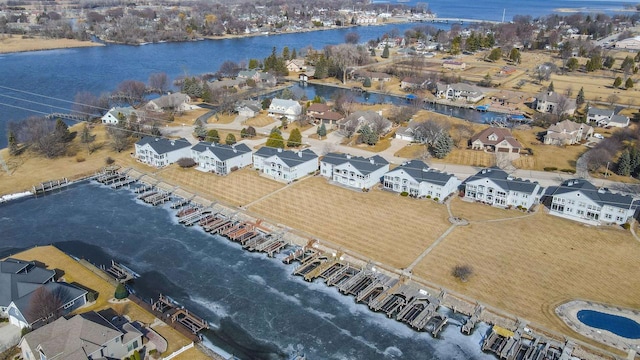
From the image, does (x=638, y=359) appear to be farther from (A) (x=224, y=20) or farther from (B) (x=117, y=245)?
(A) (x=224, y=20)

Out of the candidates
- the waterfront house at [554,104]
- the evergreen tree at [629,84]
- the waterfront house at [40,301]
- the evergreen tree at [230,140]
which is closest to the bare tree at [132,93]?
the evergreen tree at [230,140]

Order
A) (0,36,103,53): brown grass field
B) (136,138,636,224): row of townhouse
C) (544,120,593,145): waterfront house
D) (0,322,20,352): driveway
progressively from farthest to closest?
(0,36,103,53): brown grass field < (544,120,593,145): waterfront house < (136,138,636,224): row of townhouse < (0,322,20,352): driveway

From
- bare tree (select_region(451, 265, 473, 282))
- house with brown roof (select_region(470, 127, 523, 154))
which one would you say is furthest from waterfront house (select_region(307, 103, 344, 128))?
bare tree (select_region(451, 265, 473, 282))

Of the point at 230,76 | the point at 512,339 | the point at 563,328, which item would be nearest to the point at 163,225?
the point at 512,339

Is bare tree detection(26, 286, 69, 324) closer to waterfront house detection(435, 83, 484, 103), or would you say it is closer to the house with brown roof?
the house with brown roof

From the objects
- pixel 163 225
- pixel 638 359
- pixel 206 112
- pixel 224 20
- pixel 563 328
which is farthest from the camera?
pixel 224 20
